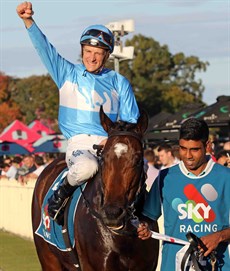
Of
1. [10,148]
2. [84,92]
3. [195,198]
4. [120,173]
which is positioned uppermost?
[84,92]

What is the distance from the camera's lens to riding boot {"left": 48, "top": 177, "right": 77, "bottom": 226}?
811cm

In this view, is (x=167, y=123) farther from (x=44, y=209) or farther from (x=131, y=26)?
(x=44, y=209)

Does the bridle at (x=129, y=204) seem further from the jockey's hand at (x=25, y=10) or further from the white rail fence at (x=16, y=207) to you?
the white rail fence at (x=16, y=207)

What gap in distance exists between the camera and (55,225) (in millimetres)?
8531

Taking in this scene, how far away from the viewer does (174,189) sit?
6.22 m

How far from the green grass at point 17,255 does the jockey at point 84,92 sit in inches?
231

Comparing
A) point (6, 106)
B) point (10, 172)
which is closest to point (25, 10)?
point (10, 172)

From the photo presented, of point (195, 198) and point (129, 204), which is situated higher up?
point (195, 198)

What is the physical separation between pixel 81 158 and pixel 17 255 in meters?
8.34

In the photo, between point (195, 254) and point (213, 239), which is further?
point (195, 254)

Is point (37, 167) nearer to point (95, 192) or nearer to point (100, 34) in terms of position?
point (100, 34)

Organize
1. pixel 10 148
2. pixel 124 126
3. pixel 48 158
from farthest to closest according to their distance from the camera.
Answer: pixel 10 148, pixel 48 158, pixel 124 126

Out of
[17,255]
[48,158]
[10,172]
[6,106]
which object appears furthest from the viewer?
[6,106]

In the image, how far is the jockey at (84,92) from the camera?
26.9ft
